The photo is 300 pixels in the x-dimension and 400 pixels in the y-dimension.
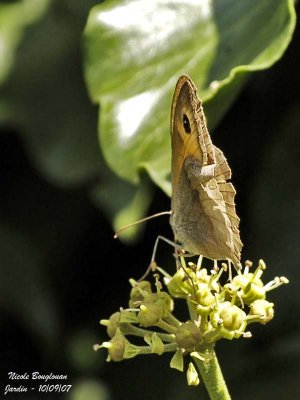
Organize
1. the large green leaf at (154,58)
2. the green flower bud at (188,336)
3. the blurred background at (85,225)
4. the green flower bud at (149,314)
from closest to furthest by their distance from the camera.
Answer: the green flower bud at (188,336) < the green flower bud at (149,314) < the large green leaf at (154,58) < the blurred background at (85,225)

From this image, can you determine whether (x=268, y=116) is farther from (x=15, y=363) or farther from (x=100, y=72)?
(x=15, y=363)

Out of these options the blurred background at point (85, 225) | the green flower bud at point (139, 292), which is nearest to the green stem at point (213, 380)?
the green flower bud at point (139, 292)

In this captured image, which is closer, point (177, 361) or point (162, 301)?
point (177, 361)

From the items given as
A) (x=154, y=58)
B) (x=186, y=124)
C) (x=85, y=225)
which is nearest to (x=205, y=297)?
(x=186, y=124)

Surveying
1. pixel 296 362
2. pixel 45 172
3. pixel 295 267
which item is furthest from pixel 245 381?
pixel 45 172

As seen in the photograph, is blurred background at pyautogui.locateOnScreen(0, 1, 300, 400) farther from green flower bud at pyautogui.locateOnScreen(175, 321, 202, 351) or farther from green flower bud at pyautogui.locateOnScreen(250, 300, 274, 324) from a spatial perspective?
green flower bud at pyautogui.locateOnScreen(175, 321, 202, 351)

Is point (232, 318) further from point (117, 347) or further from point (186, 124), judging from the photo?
point (186, 124)

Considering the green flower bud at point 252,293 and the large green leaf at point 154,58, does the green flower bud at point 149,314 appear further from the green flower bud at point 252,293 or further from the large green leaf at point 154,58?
the large green leaf at point 154,58
